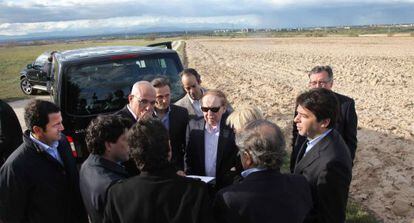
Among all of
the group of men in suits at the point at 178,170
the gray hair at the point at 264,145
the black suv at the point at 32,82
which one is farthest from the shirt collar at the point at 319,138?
the black suv at the point at 32,82

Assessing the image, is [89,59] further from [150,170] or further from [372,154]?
[372,154]

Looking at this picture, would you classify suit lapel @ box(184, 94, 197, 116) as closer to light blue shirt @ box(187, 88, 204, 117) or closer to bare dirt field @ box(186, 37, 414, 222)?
light blue shirt @ box(187, 88, 204, 117)

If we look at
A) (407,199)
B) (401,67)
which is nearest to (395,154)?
(407,199)

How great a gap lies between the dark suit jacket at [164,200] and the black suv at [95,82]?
8.21 ft

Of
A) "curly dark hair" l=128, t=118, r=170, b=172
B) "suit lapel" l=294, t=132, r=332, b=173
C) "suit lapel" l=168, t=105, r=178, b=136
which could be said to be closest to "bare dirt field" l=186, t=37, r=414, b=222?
"suit lapel" l=294, t=132, r=332, b=173

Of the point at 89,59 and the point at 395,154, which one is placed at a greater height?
the point at 89,59

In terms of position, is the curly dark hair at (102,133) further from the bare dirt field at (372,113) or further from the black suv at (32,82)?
the black suv at (32,82)

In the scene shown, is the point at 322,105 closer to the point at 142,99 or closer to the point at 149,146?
the point at 149,146

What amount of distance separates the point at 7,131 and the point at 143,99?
5.08 ft

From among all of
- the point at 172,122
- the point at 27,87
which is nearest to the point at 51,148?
the point at 172,122

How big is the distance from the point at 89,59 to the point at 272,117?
5627 mm

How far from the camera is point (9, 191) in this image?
2.93 m

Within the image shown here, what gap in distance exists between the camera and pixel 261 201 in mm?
2328

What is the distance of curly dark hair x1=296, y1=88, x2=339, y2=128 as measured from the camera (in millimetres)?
2967
